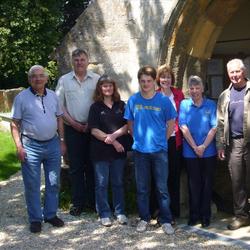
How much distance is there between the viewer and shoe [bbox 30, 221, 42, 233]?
4.75 metres

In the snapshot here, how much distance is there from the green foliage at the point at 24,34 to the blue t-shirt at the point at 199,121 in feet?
47.5

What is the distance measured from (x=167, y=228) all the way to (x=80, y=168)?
117 centimetres

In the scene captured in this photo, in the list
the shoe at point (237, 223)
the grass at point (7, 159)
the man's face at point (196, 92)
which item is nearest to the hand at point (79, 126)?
the man's face at point (196, 92)

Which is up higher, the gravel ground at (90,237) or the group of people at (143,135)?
the group of people at (143,135)

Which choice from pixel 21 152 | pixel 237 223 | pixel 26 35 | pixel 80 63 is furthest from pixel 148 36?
pixel 26 35

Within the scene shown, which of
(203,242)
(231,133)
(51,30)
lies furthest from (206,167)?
(51,30)

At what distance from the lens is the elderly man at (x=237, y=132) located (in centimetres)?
446

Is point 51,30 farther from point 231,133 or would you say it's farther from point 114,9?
point 231,133

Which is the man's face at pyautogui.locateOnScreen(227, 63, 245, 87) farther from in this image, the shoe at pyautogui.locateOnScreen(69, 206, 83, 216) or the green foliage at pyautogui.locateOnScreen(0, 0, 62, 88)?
the green foliage at pyautogui.locateOnScreen(0, 0, 62, 88)

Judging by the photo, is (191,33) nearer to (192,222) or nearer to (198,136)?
(198,136)

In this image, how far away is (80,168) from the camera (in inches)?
204

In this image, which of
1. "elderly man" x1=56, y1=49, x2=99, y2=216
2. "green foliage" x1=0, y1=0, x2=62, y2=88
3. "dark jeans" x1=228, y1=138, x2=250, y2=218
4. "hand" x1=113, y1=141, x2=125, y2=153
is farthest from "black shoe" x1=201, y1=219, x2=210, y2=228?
"green foliage" x1=0, y1=0, x2=62, y2=88

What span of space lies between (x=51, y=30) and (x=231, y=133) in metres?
15.6

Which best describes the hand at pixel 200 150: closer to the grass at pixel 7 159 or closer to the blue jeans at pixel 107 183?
the blue jeans at pixel 107 183
